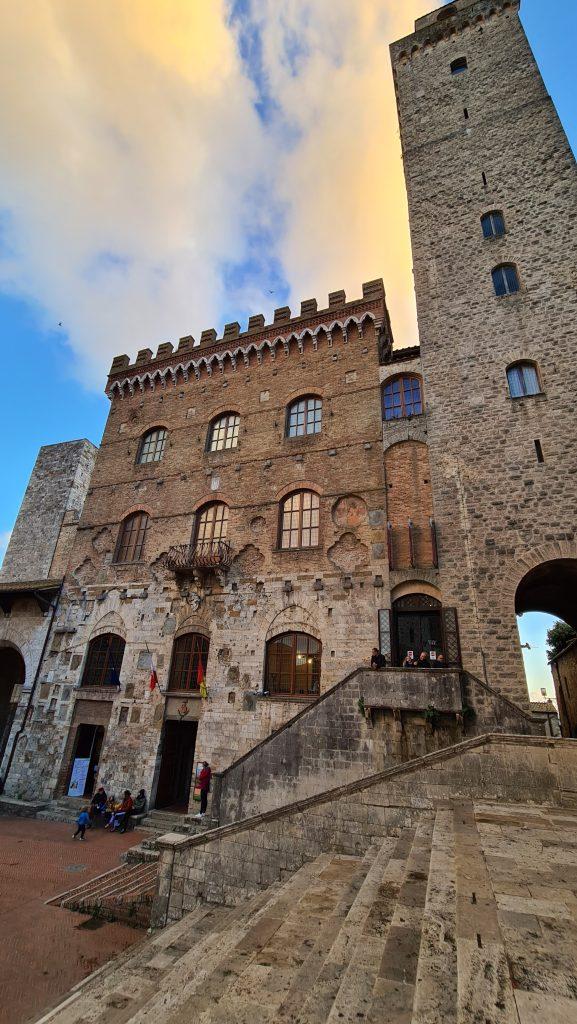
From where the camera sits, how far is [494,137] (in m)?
17.1

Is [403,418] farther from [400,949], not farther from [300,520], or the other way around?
[400,949]

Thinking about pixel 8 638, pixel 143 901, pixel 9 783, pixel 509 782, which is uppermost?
pixel 8 638

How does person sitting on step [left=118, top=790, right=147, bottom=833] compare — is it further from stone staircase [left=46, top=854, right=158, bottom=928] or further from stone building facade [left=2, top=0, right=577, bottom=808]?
stone staircase [left=46, top=854, right=158, bottom=928]

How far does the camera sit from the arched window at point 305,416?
1708 centimetres

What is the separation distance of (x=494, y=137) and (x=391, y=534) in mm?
16107

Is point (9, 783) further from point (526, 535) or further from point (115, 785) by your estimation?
point (526, 535)

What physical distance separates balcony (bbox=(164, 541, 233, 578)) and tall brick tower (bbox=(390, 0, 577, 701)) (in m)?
7.34

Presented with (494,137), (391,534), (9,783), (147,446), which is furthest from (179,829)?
(494,137)

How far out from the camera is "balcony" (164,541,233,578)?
1558 centimetres

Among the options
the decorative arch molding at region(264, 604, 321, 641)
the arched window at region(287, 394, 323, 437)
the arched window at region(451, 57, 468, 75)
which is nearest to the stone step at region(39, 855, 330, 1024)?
the decorative arch molding at region(264, 604, 321, 641)

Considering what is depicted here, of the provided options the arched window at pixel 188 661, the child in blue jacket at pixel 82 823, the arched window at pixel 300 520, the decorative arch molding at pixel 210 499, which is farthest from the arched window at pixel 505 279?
the child in blue jacket at pixel 82 823

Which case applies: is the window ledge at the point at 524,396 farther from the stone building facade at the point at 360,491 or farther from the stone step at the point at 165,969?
the stone step at the point at 165,969

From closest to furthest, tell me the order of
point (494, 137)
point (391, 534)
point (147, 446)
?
point (391, 534)
point (494, 137)
point (147, 446)

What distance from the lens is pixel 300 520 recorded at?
1570cm
